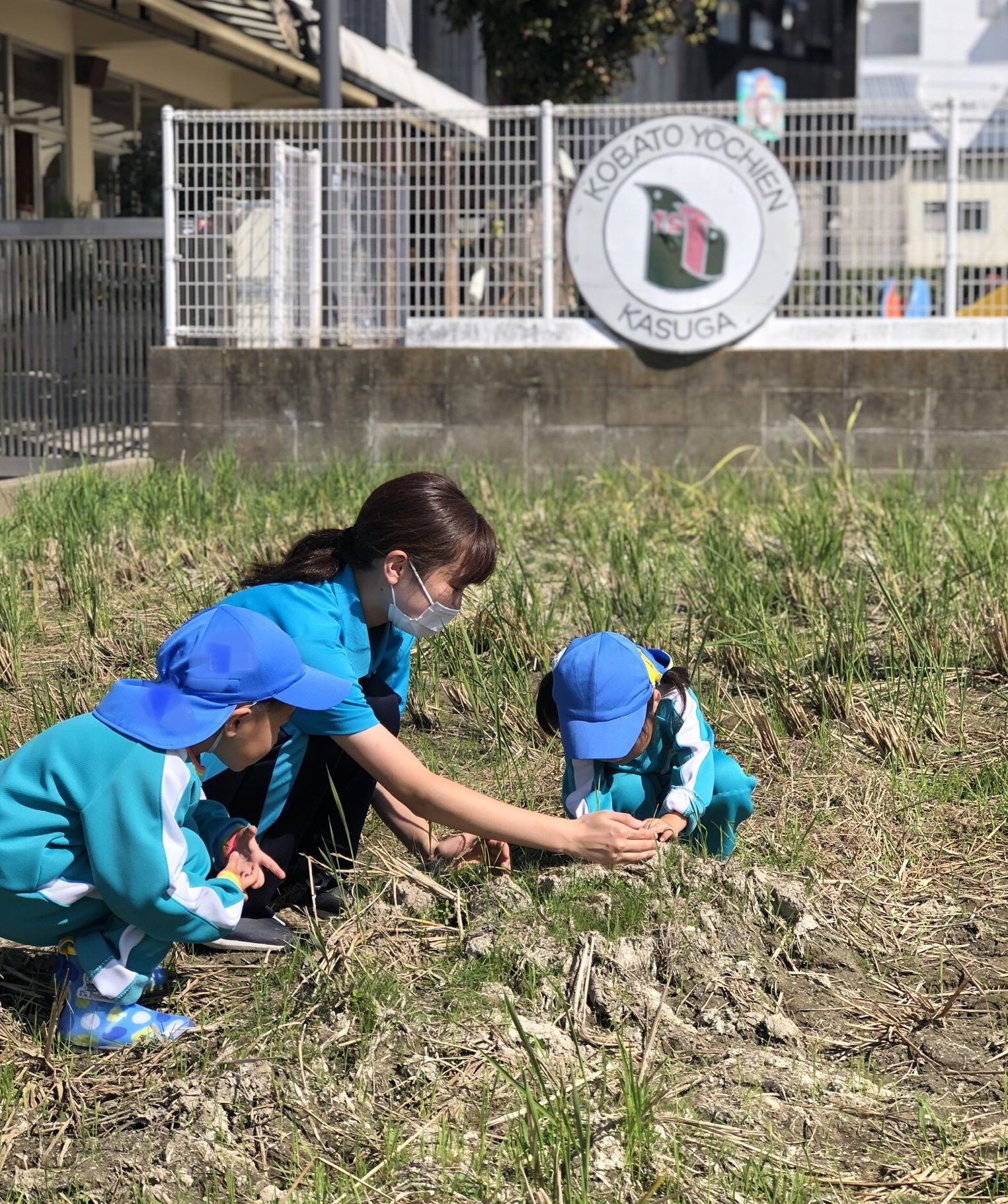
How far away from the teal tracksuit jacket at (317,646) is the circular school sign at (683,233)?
20.0ft

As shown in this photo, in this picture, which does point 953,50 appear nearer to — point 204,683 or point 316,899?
point 316,899

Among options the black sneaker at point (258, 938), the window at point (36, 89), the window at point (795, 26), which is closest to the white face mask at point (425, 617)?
the black sneaker at point (258, 938)

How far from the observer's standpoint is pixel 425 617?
325cm

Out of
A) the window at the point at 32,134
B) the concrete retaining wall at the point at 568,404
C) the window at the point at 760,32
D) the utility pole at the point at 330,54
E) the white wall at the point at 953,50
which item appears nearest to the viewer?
the concrete retaining wall at the point at 568,404

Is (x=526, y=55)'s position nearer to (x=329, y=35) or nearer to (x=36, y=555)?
(x=329, y=35)

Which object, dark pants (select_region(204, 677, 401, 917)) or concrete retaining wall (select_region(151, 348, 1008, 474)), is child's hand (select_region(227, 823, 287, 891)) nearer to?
dark pants (select_region(204, 677, 401, 917))

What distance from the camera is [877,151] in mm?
9055

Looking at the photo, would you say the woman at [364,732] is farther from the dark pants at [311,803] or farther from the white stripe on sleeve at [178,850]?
the white stripe on sleeve at [178,850]

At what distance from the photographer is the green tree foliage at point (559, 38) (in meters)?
14.8

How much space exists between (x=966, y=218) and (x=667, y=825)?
6.90 meters

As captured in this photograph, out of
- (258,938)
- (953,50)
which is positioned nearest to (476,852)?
(258,938)

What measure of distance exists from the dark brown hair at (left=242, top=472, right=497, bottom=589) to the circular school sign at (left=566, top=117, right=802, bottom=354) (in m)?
6.14

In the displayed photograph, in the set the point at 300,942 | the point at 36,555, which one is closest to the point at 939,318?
the point at 36,555

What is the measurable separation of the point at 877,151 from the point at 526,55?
695 centimetres
